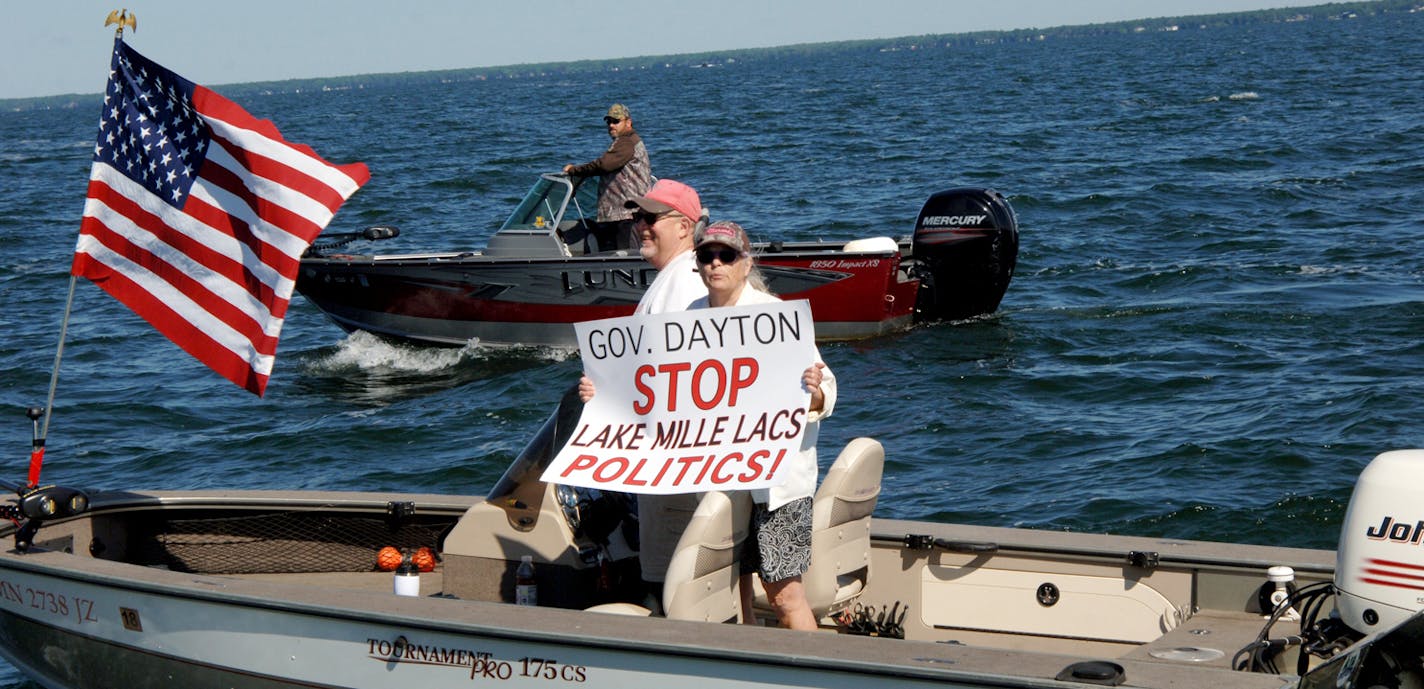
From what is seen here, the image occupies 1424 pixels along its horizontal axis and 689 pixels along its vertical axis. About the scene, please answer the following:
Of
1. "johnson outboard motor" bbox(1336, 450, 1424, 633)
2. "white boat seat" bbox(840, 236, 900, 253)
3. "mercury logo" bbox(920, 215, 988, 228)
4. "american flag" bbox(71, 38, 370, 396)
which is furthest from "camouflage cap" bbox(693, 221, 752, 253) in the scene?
"mercury logo" bbox(920, 215, 988, 228)

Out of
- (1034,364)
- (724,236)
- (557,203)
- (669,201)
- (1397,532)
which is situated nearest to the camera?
(1397,532)

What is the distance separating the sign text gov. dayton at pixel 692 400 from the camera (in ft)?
18.6

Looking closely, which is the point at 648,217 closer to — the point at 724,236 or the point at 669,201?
the point at 669,201

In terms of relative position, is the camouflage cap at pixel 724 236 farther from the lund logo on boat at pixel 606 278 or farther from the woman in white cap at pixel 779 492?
the lund logo on boat at pixel 606 278

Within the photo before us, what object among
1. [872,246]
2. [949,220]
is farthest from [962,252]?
[872,246]

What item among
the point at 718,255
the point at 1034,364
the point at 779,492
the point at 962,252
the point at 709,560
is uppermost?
the point at 718,255

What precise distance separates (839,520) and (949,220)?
31.5 feet

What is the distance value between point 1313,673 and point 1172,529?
5.29m

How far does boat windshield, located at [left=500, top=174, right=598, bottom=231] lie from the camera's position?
15.7m

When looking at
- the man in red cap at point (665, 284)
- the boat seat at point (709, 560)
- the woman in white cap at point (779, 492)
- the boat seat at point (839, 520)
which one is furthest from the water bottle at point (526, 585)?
the woman in white cap at point (779, 492)

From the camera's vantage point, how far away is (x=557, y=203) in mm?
15852

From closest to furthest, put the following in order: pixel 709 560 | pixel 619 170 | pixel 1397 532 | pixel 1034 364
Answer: pixel 1397 532 → pixel 709 560 → pixel 619 170 → pixel 1034 364

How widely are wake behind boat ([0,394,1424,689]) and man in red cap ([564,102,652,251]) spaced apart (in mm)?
6509

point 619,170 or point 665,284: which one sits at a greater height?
point 665,284
